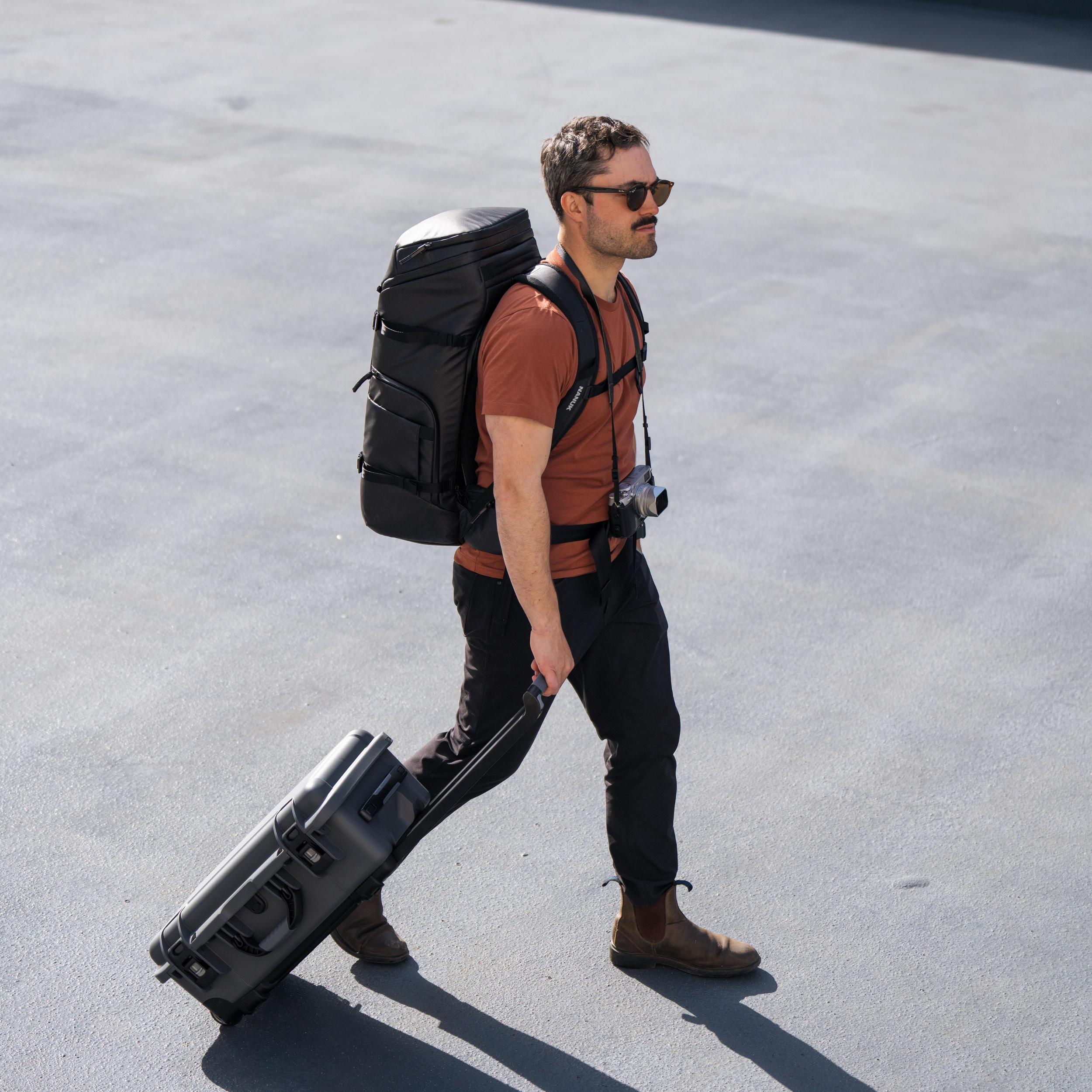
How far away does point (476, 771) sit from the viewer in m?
3.51

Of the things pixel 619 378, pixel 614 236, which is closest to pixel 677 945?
pixel 619 378

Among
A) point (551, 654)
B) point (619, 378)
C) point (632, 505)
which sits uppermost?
point (619, 378)

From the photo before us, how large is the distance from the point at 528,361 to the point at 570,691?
210 centimetres

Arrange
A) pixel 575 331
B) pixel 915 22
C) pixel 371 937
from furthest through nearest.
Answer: pixel 915 22 < pixel 371 937 < pixel 575 331

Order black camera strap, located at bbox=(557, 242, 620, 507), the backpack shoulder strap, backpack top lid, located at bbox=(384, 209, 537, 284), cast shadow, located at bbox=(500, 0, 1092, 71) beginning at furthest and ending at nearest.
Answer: cast shadow, located at bbox=(500, 0, 1092, 71) < the backpack shoulder strap < black camera strap, located at bbox=(557, 242, 620, 507) < backpack top lid, located at bbox=(384, 209, 537, 284)

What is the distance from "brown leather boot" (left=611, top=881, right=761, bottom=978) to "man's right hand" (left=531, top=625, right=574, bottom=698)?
0.79m

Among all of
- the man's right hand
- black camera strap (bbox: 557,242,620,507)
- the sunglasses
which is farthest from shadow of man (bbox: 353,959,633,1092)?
the sunglasses

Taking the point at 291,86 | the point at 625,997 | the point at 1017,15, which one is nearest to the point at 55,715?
the point at 625,997

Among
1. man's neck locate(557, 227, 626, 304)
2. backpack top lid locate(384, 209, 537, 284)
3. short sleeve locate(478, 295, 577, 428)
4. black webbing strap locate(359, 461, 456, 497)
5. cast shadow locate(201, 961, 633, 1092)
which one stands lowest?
cast shadow locate(201, 961, 633, 1092)

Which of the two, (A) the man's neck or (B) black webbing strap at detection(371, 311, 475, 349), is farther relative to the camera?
(A) the man's neck

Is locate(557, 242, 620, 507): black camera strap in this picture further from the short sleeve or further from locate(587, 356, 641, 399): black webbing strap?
the short sleeve

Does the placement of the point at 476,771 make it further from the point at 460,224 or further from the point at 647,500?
the point at 460,224

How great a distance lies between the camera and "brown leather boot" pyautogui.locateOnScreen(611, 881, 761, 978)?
3.80 m

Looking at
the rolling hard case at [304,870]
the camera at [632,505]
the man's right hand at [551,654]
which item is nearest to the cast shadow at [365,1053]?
the rolling hard case at [304,870]
